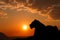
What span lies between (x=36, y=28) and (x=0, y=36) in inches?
172

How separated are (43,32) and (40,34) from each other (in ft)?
1.52

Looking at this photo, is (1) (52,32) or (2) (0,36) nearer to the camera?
(1) (52,32)

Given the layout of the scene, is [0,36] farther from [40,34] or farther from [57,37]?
[57,37]

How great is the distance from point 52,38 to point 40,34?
1.38 metres

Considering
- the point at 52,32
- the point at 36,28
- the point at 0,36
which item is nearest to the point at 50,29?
the point at 52,32

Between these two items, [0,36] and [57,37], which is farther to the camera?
[0,36]

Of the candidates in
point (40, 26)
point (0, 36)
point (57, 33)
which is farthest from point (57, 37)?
point (0, 36)

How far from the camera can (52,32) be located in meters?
24.0

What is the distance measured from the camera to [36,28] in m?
25.1

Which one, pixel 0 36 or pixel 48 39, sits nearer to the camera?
pixel 48 39

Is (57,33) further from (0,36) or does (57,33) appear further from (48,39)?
(0,36)

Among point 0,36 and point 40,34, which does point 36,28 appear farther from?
point 0,36

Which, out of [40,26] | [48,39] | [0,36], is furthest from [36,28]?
[0,36]

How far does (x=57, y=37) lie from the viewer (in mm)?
24062
